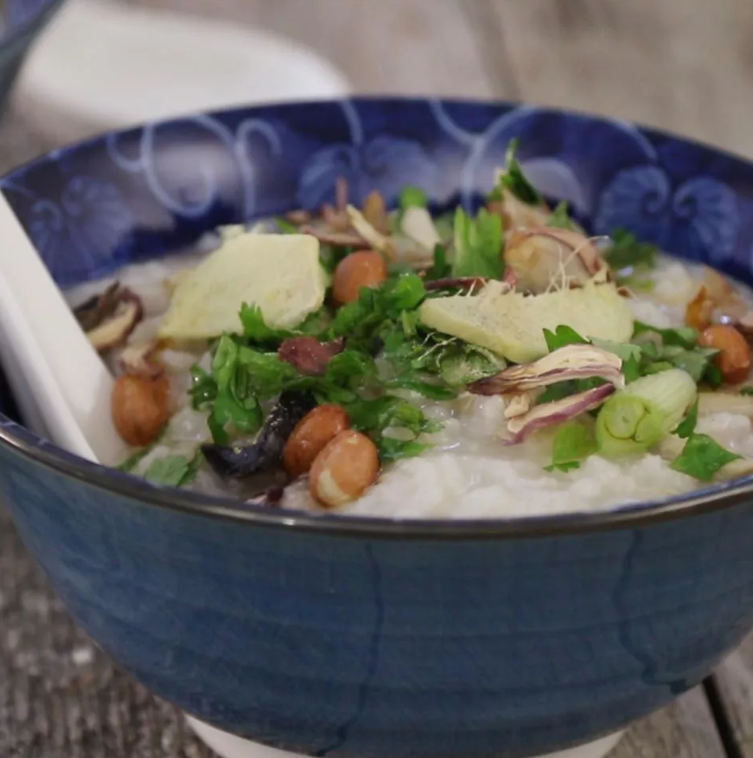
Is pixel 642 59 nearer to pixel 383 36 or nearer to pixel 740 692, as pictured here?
pixel 383 36

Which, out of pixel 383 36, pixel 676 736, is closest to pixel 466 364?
pixel 676 736

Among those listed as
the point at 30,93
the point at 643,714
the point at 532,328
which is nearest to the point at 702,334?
the point at 532,328

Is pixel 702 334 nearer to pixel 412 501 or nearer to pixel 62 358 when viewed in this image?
pixel 412 501

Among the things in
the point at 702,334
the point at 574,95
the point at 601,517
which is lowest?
the point at 574,95

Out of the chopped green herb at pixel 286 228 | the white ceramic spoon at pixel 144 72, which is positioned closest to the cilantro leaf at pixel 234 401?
the chopped green herb at pixel 286 228

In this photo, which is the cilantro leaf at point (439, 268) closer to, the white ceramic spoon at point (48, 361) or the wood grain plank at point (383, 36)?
the white ceramic spoon at point (48, 361)
